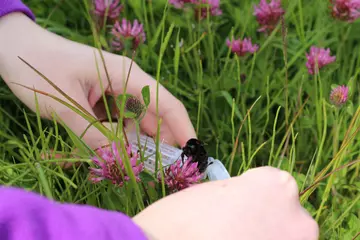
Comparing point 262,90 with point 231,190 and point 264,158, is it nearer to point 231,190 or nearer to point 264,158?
point 264,158

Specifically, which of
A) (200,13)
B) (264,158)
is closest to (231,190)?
(264,158)

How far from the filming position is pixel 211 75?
1.25 metres

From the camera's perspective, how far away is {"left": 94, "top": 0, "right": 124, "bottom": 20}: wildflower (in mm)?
1319

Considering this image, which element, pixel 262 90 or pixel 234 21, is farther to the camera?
pixel 234 21

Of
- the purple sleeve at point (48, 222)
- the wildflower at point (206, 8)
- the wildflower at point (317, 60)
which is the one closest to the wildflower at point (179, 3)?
the wildflower at point (206, 8)

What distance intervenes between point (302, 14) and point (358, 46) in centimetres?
15

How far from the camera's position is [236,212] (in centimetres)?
57

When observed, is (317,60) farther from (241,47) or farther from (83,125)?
(83,125)

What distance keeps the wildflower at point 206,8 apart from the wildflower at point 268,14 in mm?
88

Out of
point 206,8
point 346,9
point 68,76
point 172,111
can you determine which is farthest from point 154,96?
point 346,9

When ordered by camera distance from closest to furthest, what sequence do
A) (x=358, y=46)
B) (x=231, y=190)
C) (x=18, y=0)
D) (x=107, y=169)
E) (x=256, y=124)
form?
1. (x=231, y=190)
2. (x=107, y=169)
3. (x=18, y=0)
4. (x=256, y=124)
5. (x=358, y=46)

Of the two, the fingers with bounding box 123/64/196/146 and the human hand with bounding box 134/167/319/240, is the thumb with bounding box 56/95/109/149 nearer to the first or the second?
the fingers with bounding box 123/64/196/146

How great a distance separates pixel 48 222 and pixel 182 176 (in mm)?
385

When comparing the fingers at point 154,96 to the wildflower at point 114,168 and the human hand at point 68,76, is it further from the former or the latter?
the wildflower at point 114,168
